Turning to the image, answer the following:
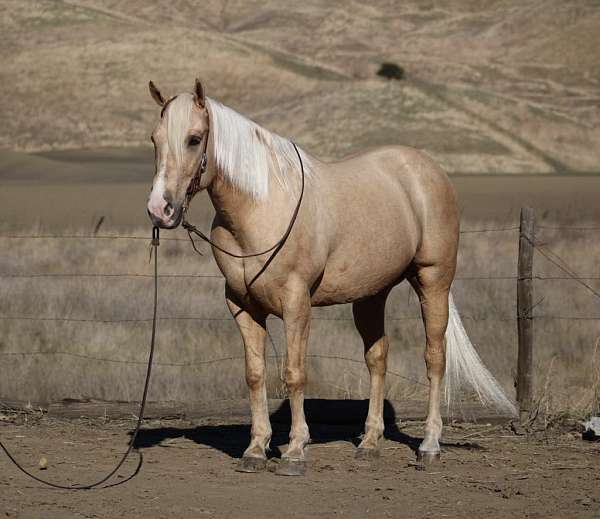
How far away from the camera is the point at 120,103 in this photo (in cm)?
6106

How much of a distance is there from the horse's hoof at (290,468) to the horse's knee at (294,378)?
45cm

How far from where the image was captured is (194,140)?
22.8ft

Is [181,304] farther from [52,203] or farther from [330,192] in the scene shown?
[52,203]

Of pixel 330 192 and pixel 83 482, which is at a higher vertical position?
pixel 330 192

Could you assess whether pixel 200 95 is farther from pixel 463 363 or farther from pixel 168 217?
pixel 463 363

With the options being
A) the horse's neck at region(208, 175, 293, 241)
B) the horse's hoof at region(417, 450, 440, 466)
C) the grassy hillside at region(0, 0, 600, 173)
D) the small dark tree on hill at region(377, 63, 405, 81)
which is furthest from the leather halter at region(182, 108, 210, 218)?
the small dark tree on hill at region(377, 63, 405, 81)

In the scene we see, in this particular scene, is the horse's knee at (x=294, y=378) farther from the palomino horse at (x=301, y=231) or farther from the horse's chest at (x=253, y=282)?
the horse's chest at (x=253, y=282)

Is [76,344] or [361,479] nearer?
[361,479]

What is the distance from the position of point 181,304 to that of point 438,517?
273 inches

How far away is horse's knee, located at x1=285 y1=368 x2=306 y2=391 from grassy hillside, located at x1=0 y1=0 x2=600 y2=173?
40.3 metres

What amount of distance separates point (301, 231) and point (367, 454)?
5.71 ft

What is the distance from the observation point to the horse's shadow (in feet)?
29.1

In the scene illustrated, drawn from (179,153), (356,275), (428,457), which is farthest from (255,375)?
(179,153)

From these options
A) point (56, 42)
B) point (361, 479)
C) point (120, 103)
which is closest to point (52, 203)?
point (361, 479)
